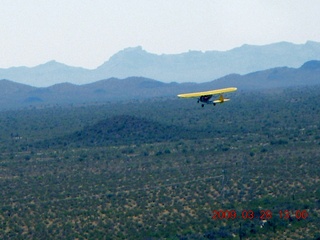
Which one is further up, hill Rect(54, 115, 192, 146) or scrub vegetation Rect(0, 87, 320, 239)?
hill Rect(54, 115, 192, 146)

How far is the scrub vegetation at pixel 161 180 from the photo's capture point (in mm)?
42469

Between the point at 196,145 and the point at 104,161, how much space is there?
1250 centimetres

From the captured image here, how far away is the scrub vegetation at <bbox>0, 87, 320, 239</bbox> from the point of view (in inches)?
1672

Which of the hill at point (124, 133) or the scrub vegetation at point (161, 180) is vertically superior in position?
the hill at point (124, 133)

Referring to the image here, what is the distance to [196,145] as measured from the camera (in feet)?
256

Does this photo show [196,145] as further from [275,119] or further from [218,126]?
[275,119]
